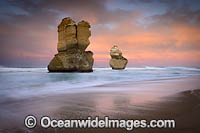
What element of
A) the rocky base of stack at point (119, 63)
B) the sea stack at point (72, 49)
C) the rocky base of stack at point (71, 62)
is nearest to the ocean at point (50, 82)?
A: the rocky base of stack at point (71, 62)

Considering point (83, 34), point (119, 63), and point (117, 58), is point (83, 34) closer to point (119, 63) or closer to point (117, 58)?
point (117, 58)

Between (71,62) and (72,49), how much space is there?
2417 millimetres

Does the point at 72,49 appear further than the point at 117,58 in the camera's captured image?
No

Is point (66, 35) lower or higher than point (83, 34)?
lower

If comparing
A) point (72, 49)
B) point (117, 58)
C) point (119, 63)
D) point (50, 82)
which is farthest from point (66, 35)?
point (119, 63)

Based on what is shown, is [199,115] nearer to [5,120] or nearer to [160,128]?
[160,128]

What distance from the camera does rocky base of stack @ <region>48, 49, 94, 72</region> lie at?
21.8m

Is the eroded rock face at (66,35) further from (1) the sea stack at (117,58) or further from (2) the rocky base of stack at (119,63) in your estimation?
(2) the rocky base of stack at (119,63)

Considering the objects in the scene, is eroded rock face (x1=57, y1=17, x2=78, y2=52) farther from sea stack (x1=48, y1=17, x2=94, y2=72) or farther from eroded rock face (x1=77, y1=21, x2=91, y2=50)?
eroded rock face (x1=77, y1=21, x2=91, y2=50)

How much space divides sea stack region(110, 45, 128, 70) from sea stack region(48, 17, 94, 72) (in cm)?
1879

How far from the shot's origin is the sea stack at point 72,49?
21938 millimetres

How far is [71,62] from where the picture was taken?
21938 millimetres

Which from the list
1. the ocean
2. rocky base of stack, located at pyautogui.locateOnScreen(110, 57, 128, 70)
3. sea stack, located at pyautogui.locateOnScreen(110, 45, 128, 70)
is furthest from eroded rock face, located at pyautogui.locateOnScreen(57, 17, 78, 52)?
rocky base of stack, located at pyautogui.locateOnScreen(110, 57, 128, 70)

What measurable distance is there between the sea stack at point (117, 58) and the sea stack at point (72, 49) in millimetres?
18787
